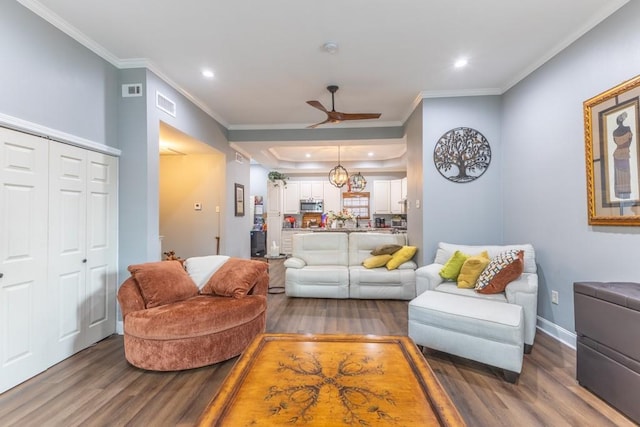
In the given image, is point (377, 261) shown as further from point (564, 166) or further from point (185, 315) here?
point (185, 315)

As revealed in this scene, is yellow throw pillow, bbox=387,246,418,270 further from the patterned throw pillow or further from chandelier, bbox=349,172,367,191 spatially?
chandelier, bbox=349,172,367,191

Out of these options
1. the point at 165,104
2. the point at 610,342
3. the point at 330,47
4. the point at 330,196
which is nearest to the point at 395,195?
the point at 330,196

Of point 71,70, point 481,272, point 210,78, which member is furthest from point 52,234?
point 481,272

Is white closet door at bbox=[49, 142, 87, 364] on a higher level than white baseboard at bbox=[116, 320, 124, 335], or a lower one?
higher

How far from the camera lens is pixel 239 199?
5.77 metres

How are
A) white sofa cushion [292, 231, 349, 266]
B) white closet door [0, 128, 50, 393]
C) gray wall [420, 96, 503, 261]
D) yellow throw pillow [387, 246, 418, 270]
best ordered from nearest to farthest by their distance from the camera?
white closet door [0, 128, 50, 393]
gray wall [420, 96, 503, 261]
yellow throw pillow [387, 246, 418, 270]
white sofa cushion [292, 231, 349, 266]

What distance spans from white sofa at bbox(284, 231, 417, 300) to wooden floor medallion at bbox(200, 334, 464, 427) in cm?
235

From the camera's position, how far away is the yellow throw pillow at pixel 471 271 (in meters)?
2.97

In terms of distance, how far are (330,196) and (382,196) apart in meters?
1.56

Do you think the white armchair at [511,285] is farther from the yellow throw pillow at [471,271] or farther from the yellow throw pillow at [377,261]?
the yellow throw pillow at [377,261]

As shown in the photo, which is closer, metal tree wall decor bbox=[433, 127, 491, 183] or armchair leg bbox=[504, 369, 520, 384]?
armchair leg bbox=[504, 369, 520, 384]

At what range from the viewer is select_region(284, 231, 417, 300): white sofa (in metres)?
4.18

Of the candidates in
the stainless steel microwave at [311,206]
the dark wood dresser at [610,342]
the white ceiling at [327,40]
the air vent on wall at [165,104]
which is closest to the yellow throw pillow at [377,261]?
the white ceiling at [327,40]

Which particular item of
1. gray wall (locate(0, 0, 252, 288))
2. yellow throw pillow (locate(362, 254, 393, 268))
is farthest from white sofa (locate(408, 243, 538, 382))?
gray wall (locate(0, 0, 252, 288))
